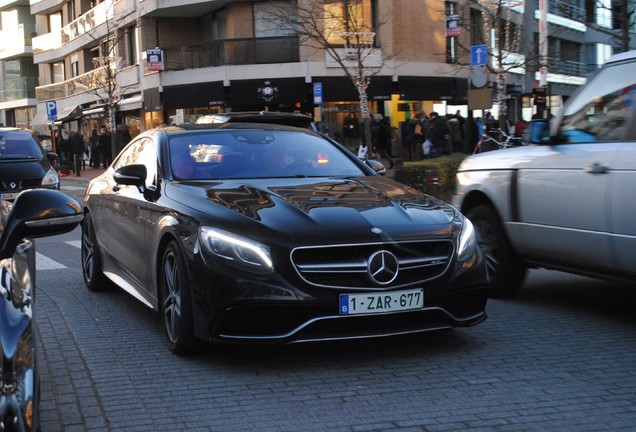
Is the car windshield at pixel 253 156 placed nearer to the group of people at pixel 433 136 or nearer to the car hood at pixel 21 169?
the car hood at pixel 21 169

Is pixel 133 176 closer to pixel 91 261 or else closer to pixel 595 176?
pixel 91 261

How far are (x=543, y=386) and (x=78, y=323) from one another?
3.61 metres

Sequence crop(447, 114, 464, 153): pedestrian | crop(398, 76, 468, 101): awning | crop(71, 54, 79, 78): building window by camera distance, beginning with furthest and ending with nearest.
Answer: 1. crop(71, 54, 79, 78): building window
2. crop(398, 76, 468, 101): awning
3. crop(447, 114, 464, 153): pedestrian

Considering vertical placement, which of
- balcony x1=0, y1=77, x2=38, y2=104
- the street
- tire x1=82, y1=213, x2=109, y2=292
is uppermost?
balcony x1=0, y1=77, x2=38, y2=104

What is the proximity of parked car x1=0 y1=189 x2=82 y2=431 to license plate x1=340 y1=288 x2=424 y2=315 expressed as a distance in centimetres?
210

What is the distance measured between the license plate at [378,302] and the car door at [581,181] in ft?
5.42

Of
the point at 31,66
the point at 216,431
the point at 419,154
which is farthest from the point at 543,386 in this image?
the point at 31,66

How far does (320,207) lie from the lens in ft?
16.6

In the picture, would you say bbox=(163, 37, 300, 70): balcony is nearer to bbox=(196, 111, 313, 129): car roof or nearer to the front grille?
bbox=(196, 111, 313, 129): car roof

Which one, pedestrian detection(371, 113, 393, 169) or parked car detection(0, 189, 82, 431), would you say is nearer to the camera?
parked car detection(0, 189, 82, 431)

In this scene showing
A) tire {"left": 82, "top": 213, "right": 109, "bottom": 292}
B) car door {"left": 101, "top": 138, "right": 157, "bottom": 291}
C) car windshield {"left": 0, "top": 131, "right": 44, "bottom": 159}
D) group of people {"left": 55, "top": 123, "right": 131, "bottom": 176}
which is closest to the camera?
car door {"left": 101, "top": 138, "right": 157, "bottom": 291}

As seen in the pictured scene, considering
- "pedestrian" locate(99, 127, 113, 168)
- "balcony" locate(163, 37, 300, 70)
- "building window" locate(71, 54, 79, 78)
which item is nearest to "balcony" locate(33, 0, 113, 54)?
"building window" locate(71, 54, 79, 78)

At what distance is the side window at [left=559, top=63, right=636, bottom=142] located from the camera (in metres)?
5.69

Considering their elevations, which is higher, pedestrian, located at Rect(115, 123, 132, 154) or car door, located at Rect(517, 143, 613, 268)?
pedestrian, located at Rect(115, 123, 132, 154)
